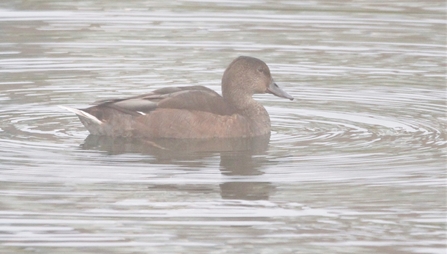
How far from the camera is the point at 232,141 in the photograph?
11.3 meters

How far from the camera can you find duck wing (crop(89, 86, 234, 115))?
1140 centimetres

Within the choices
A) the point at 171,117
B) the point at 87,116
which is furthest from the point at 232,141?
the point at 87,116

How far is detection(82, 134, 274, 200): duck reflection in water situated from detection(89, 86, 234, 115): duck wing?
317 millimetres

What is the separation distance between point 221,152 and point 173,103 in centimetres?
101

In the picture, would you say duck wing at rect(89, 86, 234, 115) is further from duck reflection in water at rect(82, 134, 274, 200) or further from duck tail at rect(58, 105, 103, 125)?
duck reflection in water at rect(82, 134, 274, 200)

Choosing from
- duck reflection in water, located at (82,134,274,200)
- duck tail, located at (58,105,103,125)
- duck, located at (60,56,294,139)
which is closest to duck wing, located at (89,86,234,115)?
duck, located at (60,56,294,139)

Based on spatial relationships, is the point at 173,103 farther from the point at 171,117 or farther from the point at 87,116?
the point at 87,116

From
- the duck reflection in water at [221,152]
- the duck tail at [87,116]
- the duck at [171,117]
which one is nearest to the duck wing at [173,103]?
the duck at [171,117]

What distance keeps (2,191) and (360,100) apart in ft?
17.7

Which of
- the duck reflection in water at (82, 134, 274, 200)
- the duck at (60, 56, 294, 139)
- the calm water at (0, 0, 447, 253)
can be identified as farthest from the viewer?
the duck at (60, 56, 294, 139)

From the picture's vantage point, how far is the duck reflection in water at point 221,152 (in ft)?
29.9

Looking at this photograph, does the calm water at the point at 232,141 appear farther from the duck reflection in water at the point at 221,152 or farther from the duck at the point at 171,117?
the duck at the point at 171,117

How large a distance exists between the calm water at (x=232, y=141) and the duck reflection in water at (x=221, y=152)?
1.0 inches

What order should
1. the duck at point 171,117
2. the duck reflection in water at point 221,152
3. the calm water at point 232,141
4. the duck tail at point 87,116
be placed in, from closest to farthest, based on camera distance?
1. the calm water at point 232,141
2. the duck reflection in water at point 221,152
3. the duck tail at point 87,116
4. the duck at point 171,117
